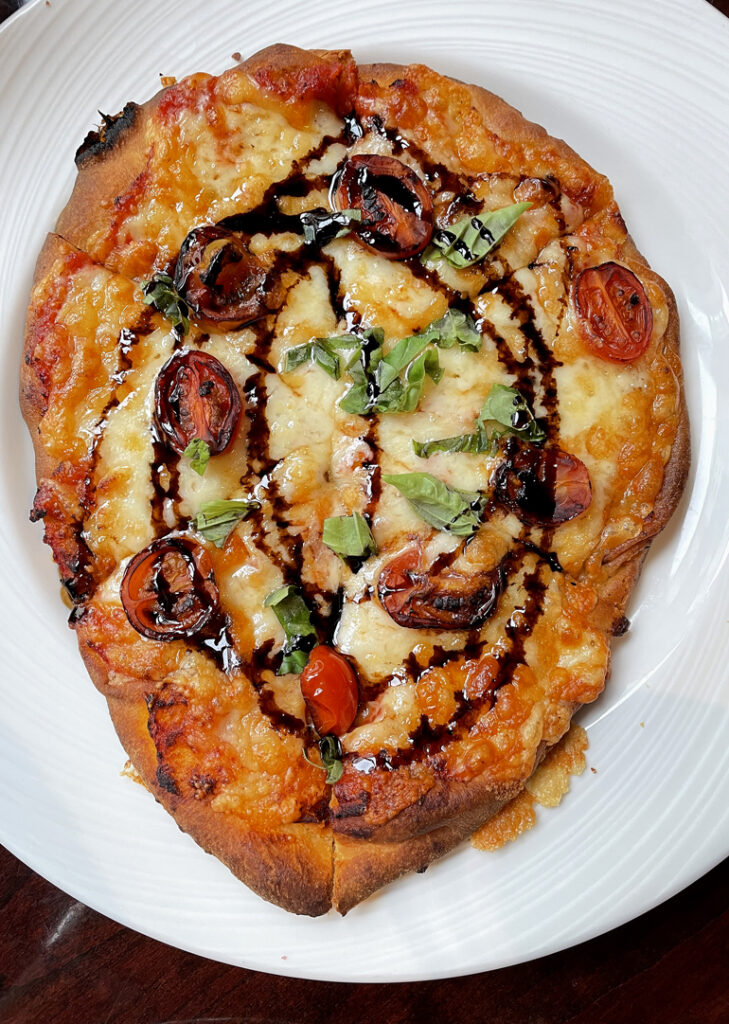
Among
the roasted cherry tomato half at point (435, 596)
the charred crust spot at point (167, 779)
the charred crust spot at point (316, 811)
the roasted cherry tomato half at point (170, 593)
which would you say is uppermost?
the roasted cherry tomato half at point (435, 596)

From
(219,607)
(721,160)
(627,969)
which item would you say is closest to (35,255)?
(219,607)

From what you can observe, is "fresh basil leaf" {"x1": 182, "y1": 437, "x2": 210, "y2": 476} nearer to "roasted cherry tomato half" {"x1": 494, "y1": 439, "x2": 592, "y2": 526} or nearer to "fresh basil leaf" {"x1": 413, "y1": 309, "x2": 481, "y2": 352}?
"fresh basil leaf" {"x1": 413, "y1": 309, "x2": 481, "y2": 352}

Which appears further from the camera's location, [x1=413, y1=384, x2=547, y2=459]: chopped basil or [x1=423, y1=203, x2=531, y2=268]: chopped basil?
[x1=423, y1=203, x2=531, y2=268]: chopped basil

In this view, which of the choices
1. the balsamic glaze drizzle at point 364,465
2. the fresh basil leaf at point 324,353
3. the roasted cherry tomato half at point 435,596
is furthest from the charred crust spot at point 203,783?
the fresh basil leaf at point 324,353

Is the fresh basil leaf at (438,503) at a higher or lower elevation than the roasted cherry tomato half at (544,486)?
lower

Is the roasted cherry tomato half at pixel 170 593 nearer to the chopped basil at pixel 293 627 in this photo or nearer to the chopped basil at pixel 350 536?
the chopped basil at pixel 293 627

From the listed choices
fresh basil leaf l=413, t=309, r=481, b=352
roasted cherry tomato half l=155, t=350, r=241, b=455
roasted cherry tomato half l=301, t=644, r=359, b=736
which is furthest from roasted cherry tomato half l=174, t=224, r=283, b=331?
roasted cherry tomato half l=301, t=644, r=359, b=736

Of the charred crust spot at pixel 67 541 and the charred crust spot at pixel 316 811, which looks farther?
the charred crust spot at pixel 67 541
